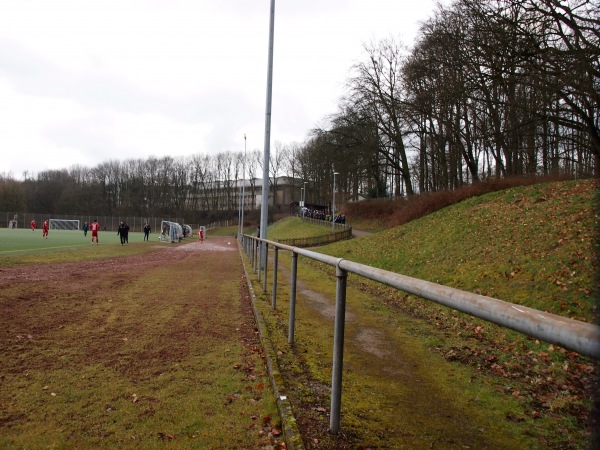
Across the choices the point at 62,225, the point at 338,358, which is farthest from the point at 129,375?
the point at 62,225

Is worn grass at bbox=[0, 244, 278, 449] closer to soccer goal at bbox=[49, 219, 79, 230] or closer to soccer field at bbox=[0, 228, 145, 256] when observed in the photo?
soccer field at bbox=[0, 228, 145, 256]

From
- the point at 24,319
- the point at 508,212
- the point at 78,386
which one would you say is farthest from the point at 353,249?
the point at 78,386

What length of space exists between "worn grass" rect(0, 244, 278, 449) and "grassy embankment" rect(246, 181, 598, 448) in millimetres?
Result: 457

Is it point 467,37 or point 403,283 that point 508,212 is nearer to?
point 467,37

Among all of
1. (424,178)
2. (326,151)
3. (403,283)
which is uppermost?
(326,151)

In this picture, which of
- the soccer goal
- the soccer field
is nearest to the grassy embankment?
the soccer field

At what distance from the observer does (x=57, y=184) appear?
92.2 metres

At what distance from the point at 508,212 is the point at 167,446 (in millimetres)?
14283

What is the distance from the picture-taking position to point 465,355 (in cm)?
502

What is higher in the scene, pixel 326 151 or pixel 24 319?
pixel 326 151

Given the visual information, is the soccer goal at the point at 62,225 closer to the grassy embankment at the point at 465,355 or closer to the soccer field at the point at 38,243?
the soccer field at the point at 38,243

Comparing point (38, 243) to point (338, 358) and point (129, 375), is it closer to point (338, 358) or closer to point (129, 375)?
point (129, 375)

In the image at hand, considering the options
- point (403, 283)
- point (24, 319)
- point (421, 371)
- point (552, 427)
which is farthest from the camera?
point (24, 319)

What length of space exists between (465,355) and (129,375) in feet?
12.3
